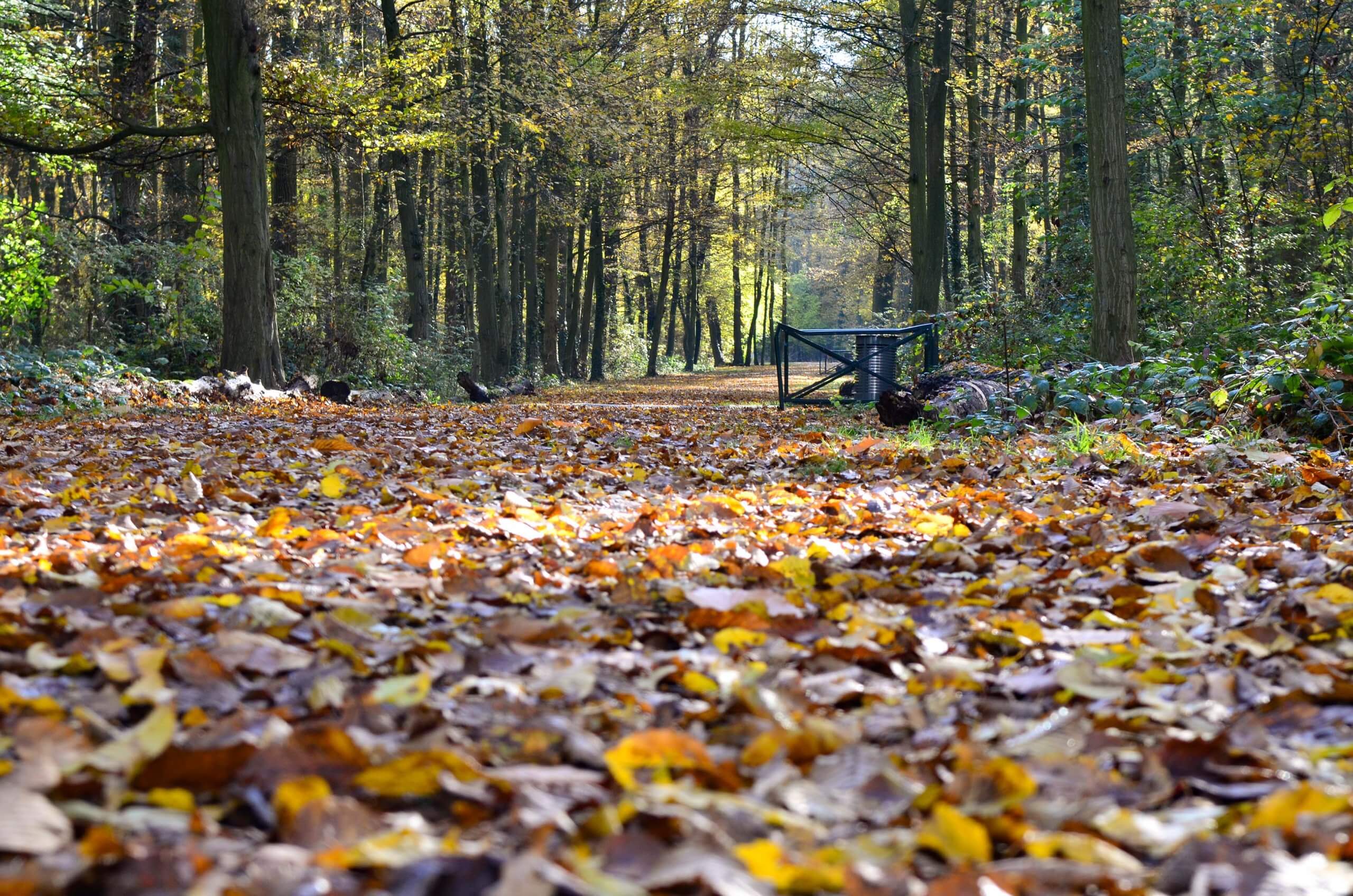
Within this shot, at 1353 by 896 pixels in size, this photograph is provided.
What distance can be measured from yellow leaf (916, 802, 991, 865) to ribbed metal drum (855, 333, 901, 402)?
12082mm

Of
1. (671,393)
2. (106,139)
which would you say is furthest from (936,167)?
(106,139)

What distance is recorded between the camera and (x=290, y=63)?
13.6 m

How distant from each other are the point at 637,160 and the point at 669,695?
82.5 ft

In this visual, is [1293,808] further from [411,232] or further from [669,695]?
[411,232]

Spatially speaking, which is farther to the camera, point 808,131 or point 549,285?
point 549,285

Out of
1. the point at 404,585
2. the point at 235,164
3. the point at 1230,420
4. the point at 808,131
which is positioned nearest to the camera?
the point at 404,585

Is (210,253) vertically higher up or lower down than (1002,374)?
higher up

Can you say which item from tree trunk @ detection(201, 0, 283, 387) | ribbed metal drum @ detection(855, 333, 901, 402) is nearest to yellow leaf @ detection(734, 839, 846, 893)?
tree trunk @ detection(201, 0, 283, 387)

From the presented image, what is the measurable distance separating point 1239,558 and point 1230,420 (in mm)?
3886

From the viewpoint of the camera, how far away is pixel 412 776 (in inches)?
60.7

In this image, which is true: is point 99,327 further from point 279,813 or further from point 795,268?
point 795,268

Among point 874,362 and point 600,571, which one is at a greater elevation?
point 874,362

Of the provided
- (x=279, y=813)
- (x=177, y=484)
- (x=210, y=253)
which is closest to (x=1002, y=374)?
(x=177, y=484)

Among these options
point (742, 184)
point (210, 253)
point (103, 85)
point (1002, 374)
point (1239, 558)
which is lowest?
point (1239, 558)
